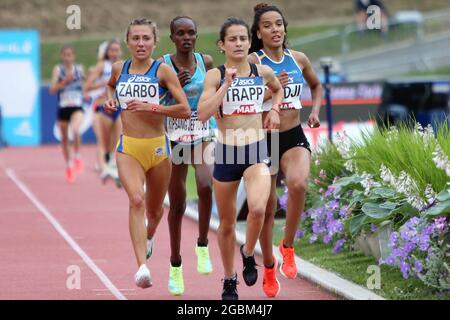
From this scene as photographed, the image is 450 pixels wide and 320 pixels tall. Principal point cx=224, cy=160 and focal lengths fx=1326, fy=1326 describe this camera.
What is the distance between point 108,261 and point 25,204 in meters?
6.40

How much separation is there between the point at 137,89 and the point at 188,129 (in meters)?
0.82

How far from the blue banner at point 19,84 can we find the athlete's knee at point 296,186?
78.3 feet

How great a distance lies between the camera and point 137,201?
10.1m

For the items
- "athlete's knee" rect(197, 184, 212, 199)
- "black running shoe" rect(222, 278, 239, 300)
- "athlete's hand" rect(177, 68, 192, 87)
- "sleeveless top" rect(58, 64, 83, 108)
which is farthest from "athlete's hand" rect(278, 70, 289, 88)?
"sleeveless top" rect(58, 64, 83, 108)

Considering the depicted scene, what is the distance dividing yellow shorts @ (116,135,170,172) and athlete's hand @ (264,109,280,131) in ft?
2.84

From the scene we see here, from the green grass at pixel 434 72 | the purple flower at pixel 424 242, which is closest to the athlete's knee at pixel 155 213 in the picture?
the purple flower at pixel 424 242

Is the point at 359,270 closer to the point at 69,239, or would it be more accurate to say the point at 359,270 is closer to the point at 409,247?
the point at 409,247

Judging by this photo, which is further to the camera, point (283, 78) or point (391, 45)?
point (391, 45)

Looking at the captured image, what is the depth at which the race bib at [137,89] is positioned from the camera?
10.3m

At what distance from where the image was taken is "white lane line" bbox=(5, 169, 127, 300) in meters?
10.9

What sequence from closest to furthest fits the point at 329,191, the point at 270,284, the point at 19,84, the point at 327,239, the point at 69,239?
the point at 270,284 < the point at 327,239 < the point at 329,191 < the point at 69,239 < the point at 19,84

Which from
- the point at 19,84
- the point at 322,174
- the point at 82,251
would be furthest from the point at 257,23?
the point at 19,84

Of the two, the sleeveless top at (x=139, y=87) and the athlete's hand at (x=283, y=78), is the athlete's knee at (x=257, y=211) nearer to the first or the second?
the sleeveless top at (x=139, y=87)
